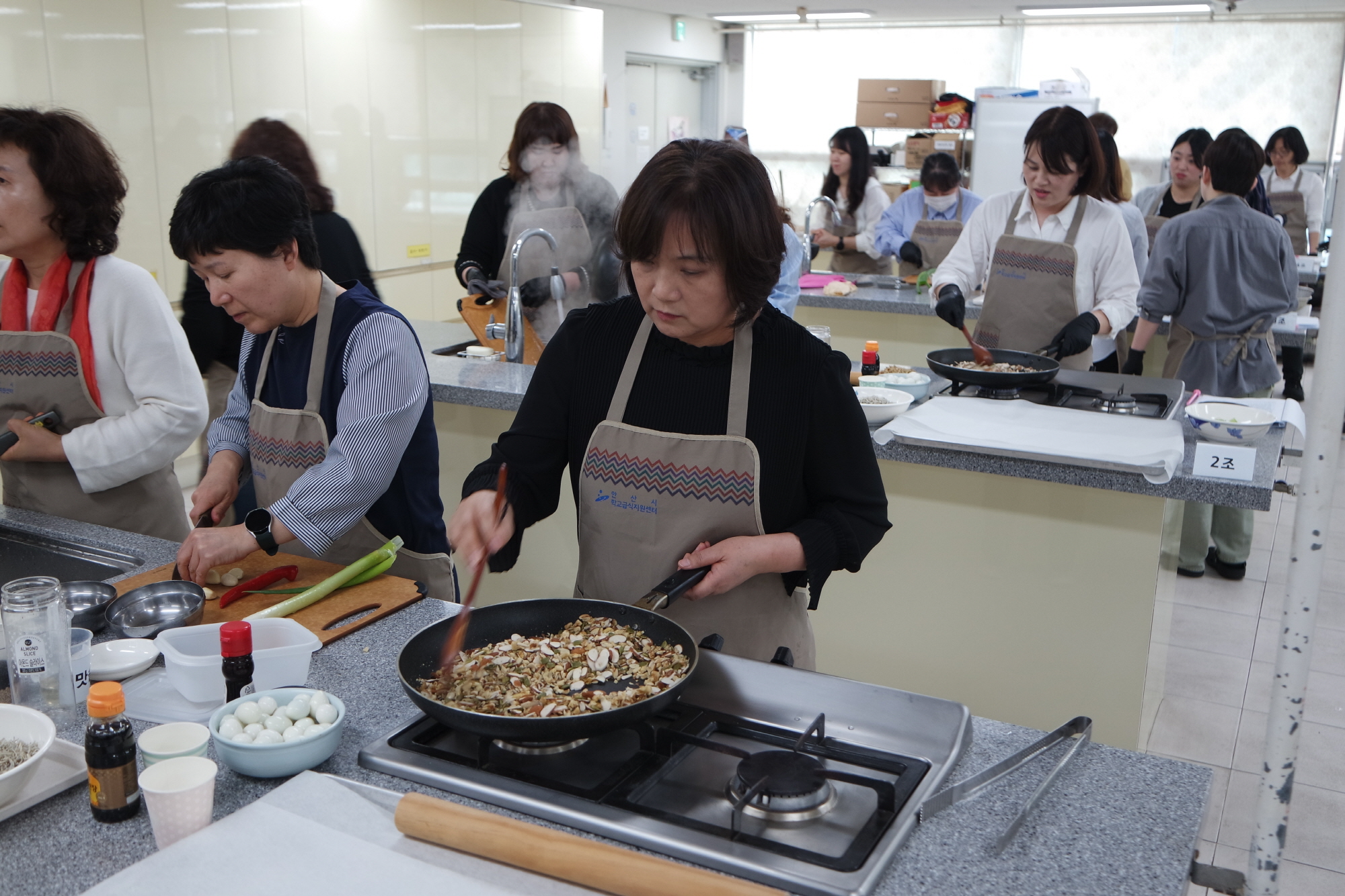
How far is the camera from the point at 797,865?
3.31ft

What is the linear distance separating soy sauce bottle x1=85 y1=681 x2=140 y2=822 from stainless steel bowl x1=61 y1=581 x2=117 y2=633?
1.62 ft

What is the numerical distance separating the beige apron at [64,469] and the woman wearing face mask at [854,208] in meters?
4.52

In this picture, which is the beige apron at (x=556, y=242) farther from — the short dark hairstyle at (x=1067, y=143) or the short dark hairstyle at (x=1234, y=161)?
the short dark hairstyle at (x=1234, y=161)

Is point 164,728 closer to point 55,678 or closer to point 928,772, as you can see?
point 55,678

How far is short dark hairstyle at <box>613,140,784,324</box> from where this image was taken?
4.61 feet

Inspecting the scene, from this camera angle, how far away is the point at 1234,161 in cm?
391

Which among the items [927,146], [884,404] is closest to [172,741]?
[884,404]

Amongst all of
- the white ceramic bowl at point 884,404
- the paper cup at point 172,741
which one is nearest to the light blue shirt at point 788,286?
the white ceramic bowl at point 884,404

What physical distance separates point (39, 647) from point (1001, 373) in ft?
7.60

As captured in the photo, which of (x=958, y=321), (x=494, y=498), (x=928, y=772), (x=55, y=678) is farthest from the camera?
(x=958, y=321)

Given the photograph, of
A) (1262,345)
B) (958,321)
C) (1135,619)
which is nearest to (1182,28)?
(1262,345)

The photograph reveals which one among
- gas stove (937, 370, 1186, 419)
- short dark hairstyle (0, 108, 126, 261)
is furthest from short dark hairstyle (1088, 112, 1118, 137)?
short dark hairstyle (0, 108, 126, 261)

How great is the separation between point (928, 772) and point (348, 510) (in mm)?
1077

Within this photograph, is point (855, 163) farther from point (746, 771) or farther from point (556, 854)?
point (556, 854)
